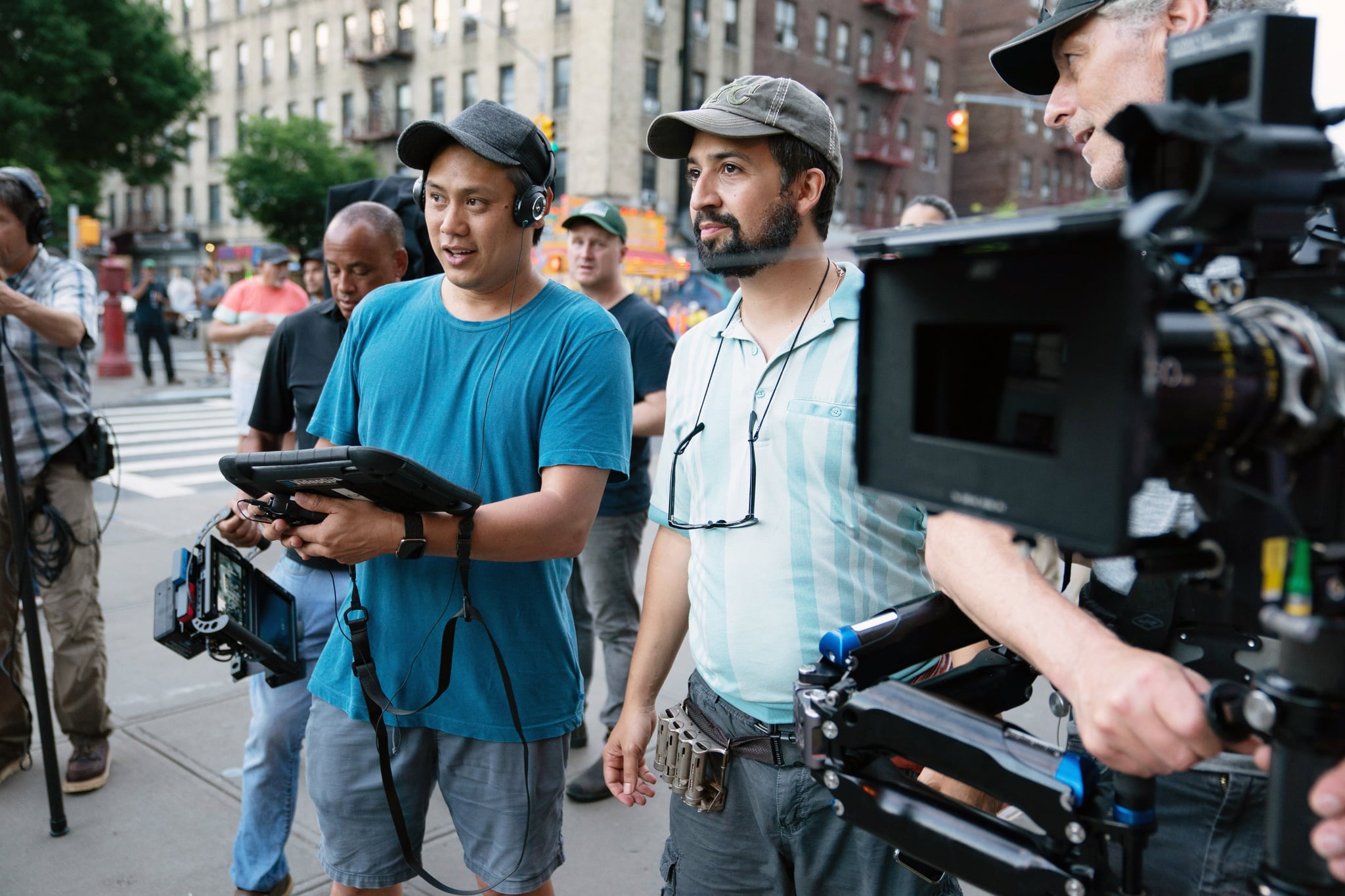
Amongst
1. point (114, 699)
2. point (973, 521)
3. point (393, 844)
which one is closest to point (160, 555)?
point (114, 699)

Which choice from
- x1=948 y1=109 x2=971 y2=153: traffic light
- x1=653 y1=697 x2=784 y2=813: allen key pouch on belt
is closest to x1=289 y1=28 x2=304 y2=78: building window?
x1=948 y1=109 x2=971 y2=153: traffic light

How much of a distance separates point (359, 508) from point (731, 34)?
35156 millimetres

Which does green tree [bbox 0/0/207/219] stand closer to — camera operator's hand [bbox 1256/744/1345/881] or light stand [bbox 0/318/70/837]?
light stand [bbox 0/318/70/837]

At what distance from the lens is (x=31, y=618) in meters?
3.32

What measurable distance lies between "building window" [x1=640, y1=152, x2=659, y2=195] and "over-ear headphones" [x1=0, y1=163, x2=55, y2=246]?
29.4m

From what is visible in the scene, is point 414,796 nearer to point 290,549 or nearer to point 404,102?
point 290,549

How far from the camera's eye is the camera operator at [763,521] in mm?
1963

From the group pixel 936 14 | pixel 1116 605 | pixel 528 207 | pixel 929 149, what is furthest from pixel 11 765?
pixel 936 14

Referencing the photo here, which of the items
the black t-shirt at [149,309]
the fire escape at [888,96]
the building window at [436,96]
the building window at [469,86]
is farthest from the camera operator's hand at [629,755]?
the fire escape at [888,96]

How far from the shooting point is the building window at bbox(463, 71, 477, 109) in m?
35.4

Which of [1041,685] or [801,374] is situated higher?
[801,374]

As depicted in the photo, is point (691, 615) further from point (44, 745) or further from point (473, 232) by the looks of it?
point (44, 745)

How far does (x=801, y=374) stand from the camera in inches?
81.6

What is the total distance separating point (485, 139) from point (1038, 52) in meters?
1.21
